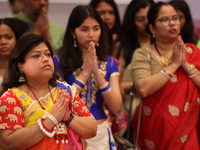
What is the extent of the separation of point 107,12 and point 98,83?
4.73ft

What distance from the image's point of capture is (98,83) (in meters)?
2.45

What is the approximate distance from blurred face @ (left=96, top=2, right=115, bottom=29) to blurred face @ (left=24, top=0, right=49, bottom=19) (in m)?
0.69

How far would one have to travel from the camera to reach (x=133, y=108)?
10.3ft

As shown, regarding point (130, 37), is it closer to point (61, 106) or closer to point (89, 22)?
point (89, 22)

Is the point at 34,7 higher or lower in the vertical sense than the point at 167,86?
higher

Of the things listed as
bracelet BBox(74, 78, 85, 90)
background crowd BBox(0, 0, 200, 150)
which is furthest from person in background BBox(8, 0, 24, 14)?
bracelet BBox(74, 78, 85, 90)

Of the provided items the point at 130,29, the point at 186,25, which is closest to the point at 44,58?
the point at 130,29

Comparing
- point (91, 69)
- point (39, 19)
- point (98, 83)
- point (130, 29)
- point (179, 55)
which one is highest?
point (39, 19)

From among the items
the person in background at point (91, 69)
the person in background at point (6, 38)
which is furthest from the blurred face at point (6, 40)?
the person in background at point (91, 69)

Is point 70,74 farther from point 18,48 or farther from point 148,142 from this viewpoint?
Result: point 148,142

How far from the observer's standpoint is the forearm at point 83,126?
182 centimetres

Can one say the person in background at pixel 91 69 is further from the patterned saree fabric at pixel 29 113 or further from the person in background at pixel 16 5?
the person in background at pixel 16 5

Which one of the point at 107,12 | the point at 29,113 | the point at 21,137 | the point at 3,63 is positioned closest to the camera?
the point at 21,137

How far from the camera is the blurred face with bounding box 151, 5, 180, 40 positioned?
274 cm
